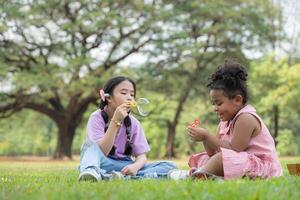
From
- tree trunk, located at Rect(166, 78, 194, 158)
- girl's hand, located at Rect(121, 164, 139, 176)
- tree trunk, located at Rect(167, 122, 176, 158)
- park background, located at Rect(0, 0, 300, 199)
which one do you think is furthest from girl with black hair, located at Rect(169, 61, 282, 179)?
tree trunk, located at Rect(167, 122, 176, 158)

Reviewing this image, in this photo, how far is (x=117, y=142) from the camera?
485cm

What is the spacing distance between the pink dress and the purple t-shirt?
777mm

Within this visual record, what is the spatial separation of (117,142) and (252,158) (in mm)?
1350

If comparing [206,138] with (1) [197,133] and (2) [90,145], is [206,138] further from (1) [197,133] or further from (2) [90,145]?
(2) [90,145]

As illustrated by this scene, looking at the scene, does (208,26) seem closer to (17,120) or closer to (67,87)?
(67,87)

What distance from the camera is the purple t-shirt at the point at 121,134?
4.71 meters

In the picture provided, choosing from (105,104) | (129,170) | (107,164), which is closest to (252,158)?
(129,170)

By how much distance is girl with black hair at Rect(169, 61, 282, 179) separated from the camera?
3.92 meters

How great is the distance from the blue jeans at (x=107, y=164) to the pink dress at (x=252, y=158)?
535mm

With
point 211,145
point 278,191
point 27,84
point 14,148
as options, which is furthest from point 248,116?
point 14,148

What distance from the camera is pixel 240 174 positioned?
3.92 m

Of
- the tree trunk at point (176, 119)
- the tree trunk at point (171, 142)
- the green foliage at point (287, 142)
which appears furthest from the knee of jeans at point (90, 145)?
the green foliage at point (287, 142)

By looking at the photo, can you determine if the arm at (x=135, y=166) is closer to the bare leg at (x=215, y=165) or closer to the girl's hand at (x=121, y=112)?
the girl's hand at (x=121, y=112)

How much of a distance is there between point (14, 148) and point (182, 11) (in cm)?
1808
